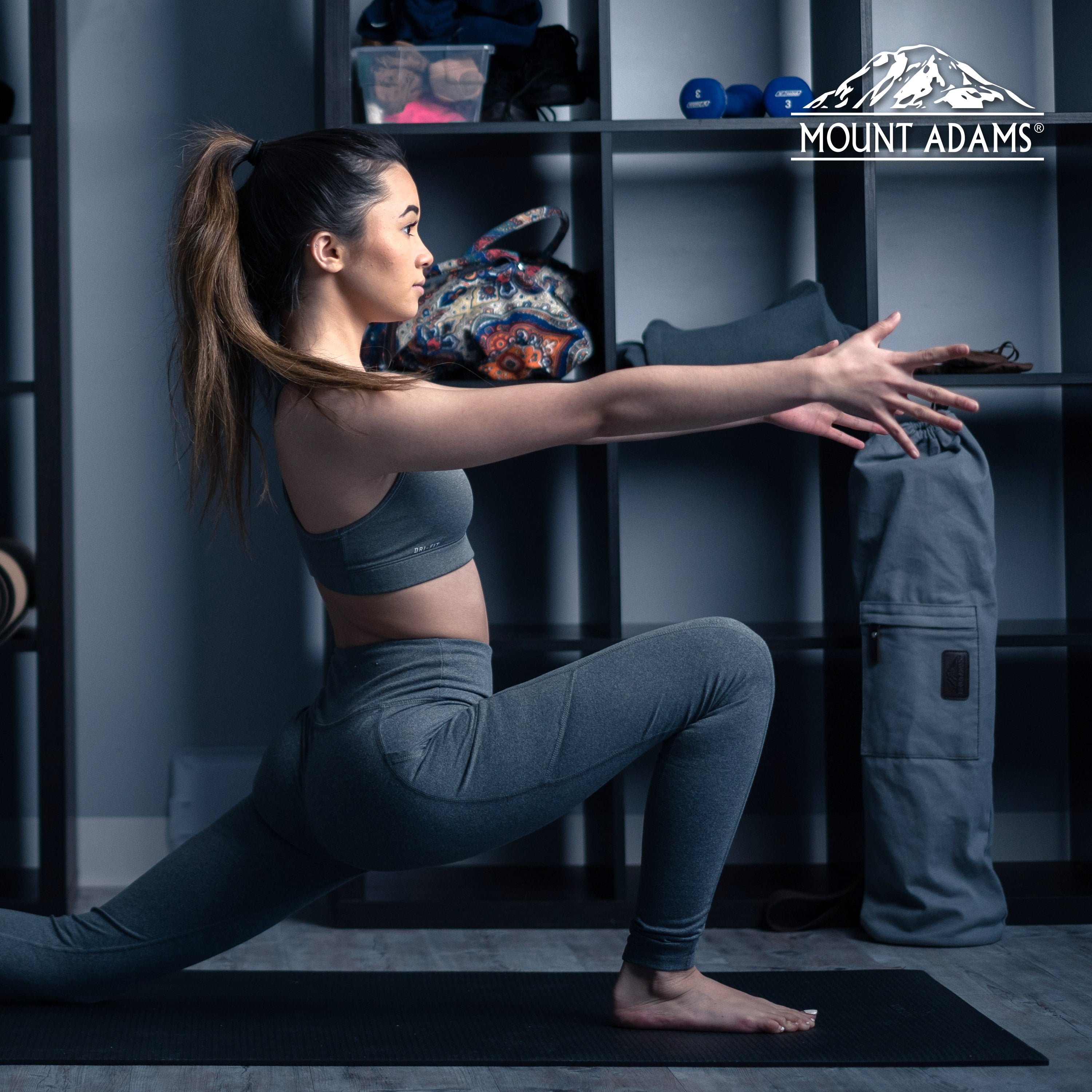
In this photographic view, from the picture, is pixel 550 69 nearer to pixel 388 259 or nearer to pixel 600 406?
pixel 388 259

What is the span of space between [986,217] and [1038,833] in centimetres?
140

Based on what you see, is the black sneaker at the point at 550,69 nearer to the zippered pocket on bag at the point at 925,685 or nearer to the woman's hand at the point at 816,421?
the woman's hand at the point at 816,421

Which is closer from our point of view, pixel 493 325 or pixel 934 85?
pixel 493 325

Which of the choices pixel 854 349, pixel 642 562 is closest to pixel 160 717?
pixel 642 562

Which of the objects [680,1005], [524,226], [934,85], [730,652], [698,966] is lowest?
[698,966]

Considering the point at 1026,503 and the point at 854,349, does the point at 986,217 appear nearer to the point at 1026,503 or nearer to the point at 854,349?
the point at 1026,503

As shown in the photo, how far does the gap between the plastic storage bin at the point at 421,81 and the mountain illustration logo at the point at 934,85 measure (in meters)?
0.89

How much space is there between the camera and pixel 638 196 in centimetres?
272

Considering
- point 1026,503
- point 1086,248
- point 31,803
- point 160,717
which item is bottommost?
point 31,803

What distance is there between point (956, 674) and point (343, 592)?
124 cm

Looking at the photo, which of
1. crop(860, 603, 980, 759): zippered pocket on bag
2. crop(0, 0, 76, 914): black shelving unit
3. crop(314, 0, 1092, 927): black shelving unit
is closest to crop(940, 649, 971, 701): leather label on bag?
crop(860, 603, 980, 759): zippered pocket on bag

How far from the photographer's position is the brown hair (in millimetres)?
1521

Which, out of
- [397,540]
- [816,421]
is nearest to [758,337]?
[816,421]

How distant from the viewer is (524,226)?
2525mm
